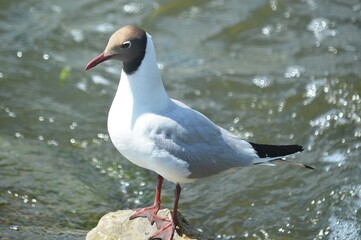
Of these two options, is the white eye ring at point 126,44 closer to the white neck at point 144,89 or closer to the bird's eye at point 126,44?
the bird's eye at point 126,44

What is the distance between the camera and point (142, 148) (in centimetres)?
472

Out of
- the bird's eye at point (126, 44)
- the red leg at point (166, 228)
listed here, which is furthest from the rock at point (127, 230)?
the bird's eye at point (126, 44)

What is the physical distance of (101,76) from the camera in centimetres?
892

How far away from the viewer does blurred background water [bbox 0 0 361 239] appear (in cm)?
612

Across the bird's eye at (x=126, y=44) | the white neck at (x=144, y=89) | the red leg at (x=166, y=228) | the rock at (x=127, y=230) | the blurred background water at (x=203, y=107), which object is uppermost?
the bird's eye at (x=126, y=44)

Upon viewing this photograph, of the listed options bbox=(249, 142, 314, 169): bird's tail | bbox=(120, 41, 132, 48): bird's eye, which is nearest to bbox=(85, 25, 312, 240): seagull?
bbox=(120, 41, 132, 48): bird's eye

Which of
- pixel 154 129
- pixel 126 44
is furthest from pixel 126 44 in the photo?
pixel 154 129

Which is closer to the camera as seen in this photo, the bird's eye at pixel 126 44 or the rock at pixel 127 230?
the bird's eye at pixel 126 44

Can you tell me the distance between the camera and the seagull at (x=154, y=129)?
4758 mm

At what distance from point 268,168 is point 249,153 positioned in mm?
1910

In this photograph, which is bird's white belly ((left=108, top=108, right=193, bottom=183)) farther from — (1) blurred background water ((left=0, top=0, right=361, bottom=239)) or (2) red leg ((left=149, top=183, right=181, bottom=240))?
(1) blurred background water ((left=0, top=0, right=361, bottom=239))

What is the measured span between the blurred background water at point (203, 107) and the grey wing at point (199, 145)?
113 cm

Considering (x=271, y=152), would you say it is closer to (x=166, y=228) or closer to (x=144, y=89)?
(x=166, y=228)

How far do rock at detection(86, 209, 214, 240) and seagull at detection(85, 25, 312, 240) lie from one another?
0.22ft
